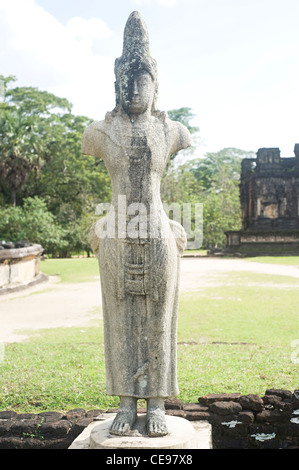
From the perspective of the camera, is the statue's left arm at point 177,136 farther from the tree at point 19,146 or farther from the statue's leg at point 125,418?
the tree at point 19,146

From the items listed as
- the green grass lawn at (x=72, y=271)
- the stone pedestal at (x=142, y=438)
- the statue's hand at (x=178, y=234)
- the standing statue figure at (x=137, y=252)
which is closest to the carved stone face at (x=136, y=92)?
the standing statue figure at (x=137, y=252)

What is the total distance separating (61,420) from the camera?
12.0 feet

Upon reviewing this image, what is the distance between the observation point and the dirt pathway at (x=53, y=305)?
299 inches

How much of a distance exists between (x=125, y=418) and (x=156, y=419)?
0.19 metres

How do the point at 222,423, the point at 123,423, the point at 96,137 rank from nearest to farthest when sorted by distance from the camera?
the point at 123,423 < the point at 96,137 < the point at 222,423

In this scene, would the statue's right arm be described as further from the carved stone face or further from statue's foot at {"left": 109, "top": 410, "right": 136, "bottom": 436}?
statue's foot at {"left": 109, "top": 410, "right": 136, "bottom": 436}

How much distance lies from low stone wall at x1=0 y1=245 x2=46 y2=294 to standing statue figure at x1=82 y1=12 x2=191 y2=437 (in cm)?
885

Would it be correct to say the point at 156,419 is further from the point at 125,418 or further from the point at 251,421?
the point at 251,421

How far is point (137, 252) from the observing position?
9.76ft

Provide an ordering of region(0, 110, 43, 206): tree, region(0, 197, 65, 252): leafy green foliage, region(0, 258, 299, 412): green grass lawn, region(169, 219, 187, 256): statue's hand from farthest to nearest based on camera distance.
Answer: region(0, 110, 43, 206): tree, region(0, 197, 65, 252): leafy green foliage, region(0, 258, 299, 412): green grass lawn, region(169, 219, 187, 256): statue's hand

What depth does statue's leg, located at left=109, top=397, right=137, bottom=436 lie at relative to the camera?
2.93 m

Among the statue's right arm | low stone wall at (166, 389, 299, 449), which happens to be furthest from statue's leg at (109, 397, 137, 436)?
the statue's right arm

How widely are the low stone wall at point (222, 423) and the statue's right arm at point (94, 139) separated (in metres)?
1.96

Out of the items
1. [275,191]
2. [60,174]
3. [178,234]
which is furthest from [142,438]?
[275,191]
